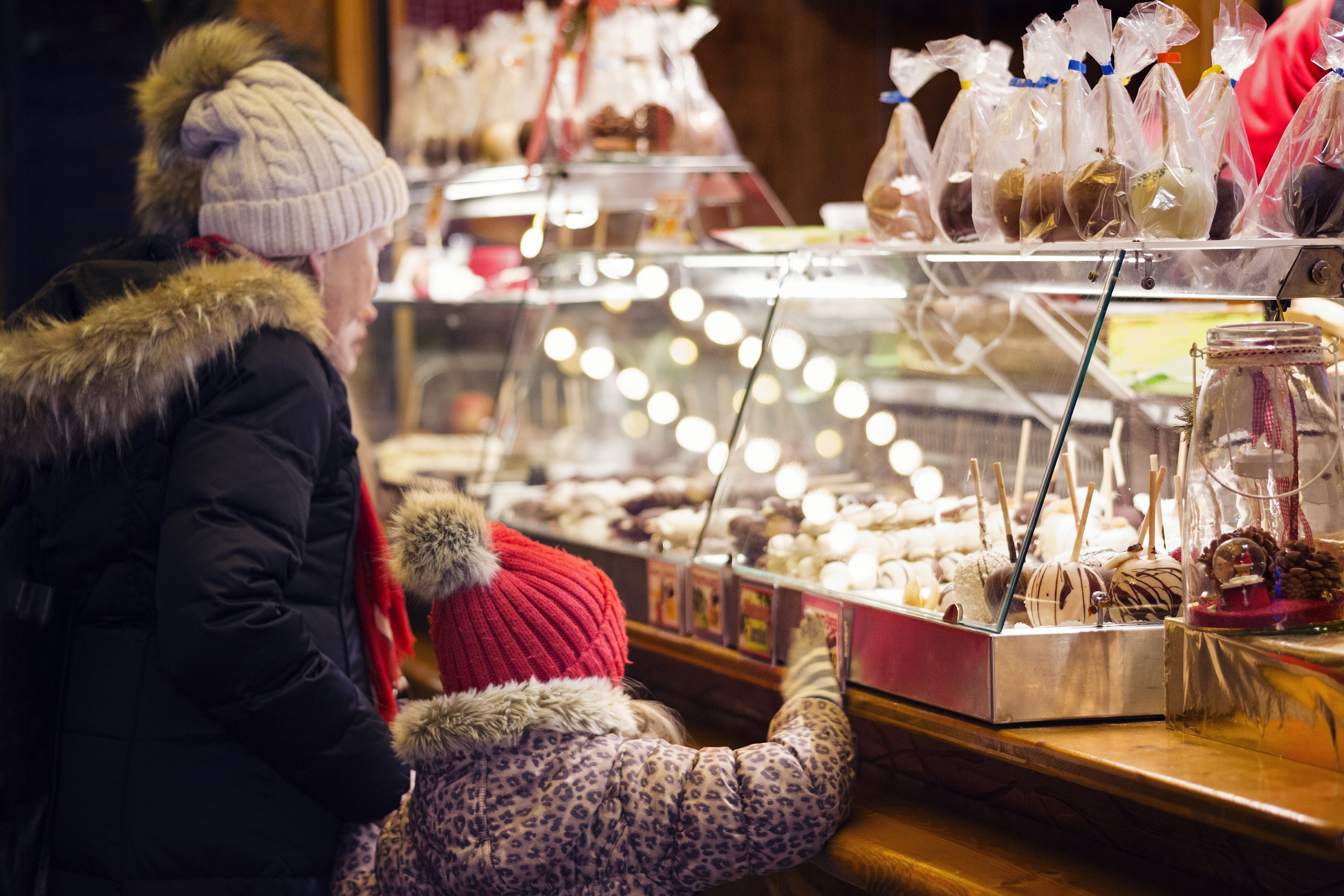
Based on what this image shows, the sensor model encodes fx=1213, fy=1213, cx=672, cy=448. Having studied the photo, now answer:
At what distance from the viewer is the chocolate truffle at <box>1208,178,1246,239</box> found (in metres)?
1.65

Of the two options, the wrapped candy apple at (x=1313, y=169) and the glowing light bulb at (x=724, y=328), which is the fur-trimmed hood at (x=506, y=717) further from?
the glowing light bulb at (x=724, y=328)

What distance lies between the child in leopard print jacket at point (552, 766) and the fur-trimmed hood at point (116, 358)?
36cm

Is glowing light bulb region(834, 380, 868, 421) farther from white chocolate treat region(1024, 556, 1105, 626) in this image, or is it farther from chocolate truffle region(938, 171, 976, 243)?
white chocolate treat region(1024, 556, 1105, 626)

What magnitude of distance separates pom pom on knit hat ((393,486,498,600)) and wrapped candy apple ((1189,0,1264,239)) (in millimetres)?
1083

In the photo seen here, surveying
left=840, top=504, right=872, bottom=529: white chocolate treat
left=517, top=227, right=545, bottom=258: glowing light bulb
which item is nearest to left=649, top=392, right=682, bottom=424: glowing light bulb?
left=517, top=227, right=545, bottom=258: glowing light bulb

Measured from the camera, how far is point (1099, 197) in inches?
64.6

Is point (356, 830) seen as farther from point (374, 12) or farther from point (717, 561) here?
point (374, 12)

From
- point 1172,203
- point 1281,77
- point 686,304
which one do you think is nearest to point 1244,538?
point 1172,203

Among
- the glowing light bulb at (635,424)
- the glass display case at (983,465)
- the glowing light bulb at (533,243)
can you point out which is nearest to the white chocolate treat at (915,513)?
the glass display case at (983,465)

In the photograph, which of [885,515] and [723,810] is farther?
[885,515]

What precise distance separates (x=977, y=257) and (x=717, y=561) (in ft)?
2.25

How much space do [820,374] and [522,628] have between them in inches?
39.6

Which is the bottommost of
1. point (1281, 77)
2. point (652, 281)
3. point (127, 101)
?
point (652, 281)

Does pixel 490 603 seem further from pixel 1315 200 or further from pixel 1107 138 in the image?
pixel 1315 200
